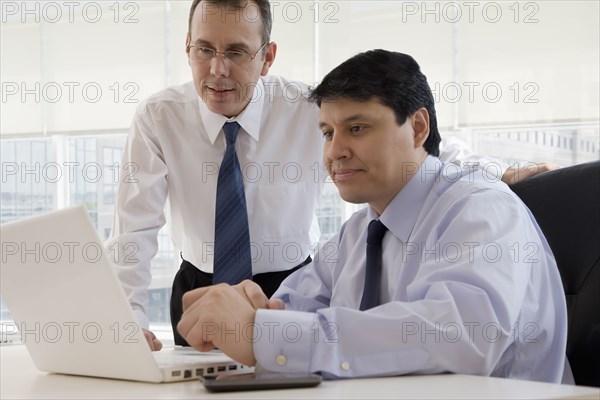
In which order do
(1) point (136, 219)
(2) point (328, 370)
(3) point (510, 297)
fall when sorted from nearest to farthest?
(2) point (328, 370) < (3) point (510, 297) < (1) point (136, 219)

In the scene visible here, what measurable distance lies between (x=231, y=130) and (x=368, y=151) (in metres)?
0.75

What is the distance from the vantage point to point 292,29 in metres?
5.66

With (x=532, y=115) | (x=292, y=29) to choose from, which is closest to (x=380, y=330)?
(x=532, y=115)

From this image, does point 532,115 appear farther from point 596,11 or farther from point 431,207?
point 431,207

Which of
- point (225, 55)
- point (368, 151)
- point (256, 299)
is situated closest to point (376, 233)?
point (368, 151)

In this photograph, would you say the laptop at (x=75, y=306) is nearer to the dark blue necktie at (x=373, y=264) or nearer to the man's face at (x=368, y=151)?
the dark blue necktie at (x=373, y=264)

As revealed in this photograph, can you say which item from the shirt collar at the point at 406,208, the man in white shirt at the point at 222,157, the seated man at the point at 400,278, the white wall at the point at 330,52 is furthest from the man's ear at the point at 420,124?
the white wall at the point at 330,52

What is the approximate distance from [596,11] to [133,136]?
348 centimetres

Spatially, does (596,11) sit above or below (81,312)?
above

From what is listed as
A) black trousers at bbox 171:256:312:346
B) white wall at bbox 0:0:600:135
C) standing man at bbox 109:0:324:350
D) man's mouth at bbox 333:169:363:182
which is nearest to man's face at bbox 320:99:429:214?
man's mouth at bbox 333:169:363:182

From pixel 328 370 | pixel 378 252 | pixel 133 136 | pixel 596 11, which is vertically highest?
pixel 596 11

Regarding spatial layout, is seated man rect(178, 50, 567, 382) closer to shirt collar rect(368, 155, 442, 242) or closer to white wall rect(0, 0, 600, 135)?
shirt collar rect(368, 155, 442, 242)

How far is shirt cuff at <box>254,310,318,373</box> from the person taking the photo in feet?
3.99

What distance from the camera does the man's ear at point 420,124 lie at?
1747 millimetres
